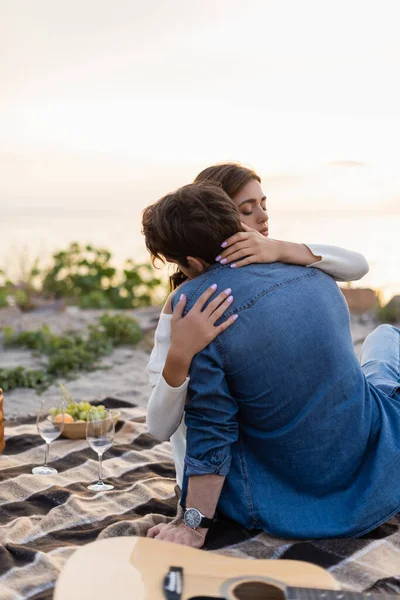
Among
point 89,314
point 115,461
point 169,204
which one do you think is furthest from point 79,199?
point 169,204

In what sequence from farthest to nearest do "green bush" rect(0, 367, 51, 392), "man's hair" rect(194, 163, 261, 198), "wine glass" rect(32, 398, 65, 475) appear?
1. "green bush" rect(0, 367, 51, 392)
2. "wine glass" rect(32, 398, 65, 475)
3. "man's hair" rect(194, 163, 261, 198)

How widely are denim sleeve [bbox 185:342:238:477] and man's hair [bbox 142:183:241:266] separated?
327mm

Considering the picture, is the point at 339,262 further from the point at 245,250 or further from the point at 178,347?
the point at 178,347

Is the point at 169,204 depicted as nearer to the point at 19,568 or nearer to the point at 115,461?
the point at 19,568

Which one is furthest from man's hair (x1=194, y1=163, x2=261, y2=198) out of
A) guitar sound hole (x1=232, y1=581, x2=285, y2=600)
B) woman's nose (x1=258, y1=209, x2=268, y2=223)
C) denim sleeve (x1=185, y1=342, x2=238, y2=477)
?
guitar sound hole (x1=232, y1=581, x2=285, y2=600)

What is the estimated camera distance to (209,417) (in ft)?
7.80

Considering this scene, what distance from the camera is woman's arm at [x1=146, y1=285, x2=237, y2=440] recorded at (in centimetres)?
232

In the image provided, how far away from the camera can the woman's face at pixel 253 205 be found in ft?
9.42

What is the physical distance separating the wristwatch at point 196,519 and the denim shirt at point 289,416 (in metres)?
0.08

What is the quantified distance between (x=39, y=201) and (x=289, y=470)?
10856 millimetres

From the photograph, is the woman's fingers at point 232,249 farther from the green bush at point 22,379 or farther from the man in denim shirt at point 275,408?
the green bush at point 22,379

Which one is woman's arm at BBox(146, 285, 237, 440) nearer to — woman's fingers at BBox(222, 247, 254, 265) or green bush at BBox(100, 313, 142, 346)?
woman's fingers at BBox(222, 247, 254, 265)

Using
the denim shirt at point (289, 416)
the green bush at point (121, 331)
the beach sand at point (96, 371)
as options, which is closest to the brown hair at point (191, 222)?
the denim shirt at point (289, 416)

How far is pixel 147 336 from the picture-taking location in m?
7.58
